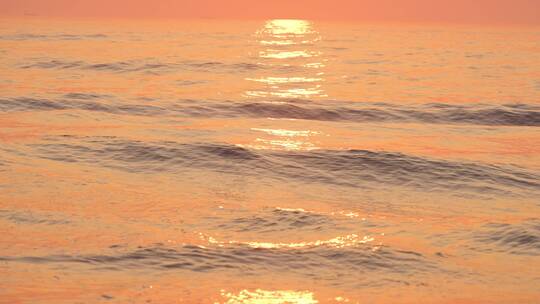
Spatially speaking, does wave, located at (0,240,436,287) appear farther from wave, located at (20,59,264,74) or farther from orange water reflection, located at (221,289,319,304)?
wave, located at (20,59,264,74)

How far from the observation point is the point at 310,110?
21234 mm

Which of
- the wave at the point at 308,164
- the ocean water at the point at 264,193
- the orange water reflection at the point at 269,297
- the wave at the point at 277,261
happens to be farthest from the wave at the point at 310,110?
the orange water reflection at the point at 269,297

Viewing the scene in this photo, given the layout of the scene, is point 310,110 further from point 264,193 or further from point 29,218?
point 29,218

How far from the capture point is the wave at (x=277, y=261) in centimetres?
804

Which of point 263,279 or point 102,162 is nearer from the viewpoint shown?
point 263,279

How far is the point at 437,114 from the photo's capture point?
20.9 meters

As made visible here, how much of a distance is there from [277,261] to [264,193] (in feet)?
10.4

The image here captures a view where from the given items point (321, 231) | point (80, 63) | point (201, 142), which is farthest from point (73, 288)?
point (80, 63)

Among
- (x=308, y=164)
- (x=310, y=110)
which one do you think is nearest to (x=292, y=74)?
(x=310, y=110)

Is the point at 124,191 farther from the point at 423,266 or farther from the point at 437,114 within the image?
the point at 437,114

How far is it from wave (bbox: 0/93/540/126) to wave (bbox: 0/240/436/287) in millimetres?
11000

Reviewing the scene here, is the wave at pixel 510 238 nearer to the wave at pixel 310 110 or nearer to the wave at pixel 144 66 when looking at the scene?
the wave at pixel 310 110

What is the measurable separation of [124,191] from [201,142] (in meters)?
4.32

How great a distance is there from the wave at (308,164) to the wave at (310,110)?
5.01 meters
